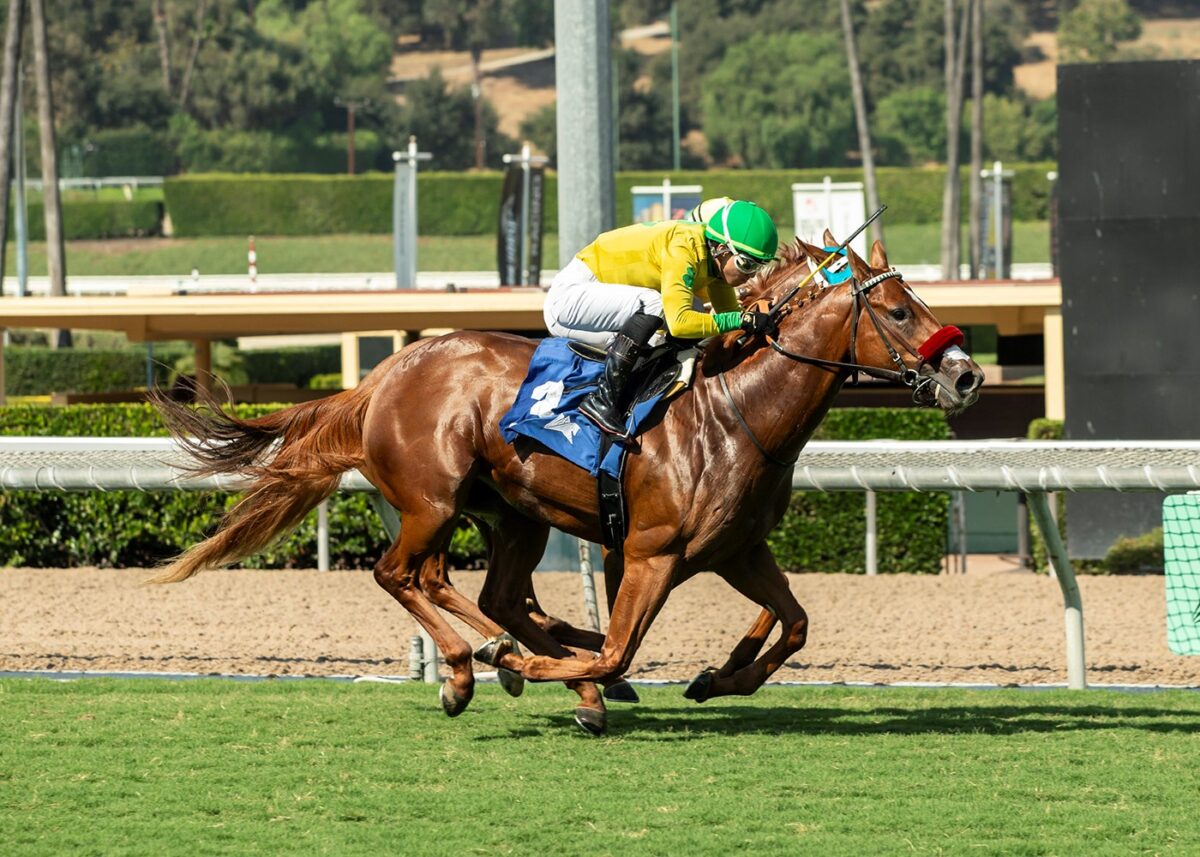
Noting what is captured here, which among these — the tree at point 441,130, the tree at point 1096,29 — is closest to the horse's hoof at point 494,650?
the tree at point 441,130

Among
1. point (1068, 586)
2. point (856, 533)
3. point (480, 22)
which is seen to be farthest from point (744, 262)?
point (480, 22)

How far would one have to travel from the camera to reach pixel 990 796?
4.90m

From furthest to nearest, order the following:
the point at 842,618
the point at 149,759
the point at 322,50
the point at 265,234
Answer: the point at 322,50 < the point at 265,234 < the point at 842,618 < the point at 149,759

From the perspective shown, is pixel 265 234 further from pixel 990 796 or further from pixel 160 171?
pixel 990 796

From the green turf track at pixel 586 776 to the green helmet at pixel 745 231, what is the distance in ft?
5.19

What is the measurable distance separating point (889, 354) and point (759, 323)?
1.50ft

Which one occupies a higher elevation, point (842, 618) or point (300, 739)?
point (300, 739)

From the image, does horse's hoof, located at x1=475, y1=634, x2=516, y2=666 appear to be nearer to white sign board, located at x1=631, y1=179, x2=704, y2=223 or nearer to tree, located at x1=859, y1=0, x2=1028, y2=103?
white sign board, located at x1=631, y1=179, x2=704, y2=223

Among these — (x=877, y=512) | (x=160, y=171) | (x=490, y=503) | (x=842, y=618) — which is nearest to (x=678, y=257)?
(x=490, y=503)

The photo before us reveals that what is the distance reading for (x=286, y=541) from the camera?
11914 millimetres

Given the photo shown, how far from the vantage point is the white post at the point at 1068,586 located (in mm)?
7113

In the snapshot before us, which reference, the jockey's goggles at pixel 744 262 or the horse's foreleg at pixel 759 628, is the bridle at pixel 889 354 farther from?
the horse's foreleg at pixel 759 628

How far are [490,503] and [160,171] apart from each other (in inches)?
2694

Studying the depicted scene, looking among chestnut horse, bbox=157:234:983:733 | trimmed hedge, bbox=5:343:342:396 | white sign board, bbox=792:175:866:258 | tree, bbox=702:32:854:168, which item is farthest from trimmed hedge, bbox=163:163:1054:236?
chestnut horse, bbox=157:234:983:733
